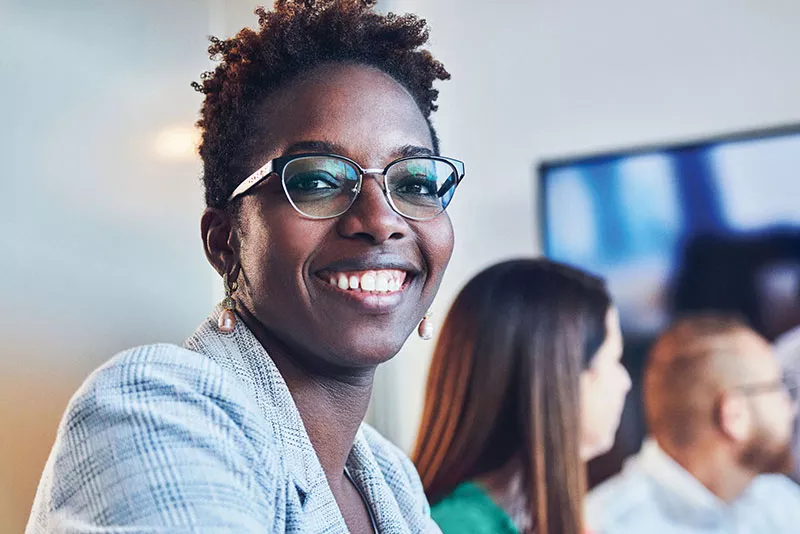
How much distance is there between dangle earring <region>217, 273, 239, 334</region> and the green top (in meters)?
1.18

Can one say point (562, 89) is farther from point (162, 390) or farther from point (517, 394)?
point (162, 390)

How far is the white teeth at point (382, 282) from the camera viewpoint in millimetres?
901

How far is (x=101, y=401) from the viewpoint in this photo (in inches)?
26.9

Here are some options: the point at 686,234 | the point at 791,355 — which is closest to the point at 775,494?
the point at 791,355

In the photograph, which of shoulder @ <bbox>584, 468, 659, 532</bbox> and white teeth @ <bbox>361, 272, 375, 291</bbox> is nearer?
white teeth @ <bbox>361, 272, 375, 291</bbox>

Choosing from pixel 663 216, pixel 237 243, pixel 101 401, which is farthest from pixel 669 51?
pixel 101 401

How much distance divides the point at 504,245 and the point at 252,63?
1.68 m

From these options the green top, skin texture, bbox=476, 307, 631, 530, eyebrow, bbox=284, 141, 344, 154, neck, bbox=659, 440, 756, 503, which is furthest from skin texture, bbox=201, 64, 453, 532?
neck, bbox=659, 440, 756, 503

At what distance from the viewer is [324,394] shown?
37.3 inches

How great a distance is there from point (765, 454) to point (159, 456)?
194 centimetres

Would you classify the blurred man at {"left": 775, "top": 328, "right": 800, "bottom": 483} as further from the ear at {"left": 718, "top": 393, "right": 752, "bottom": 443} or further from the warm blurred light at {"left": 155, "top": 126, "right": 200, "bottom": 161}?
the warm blurred light at {"left": 155, "top": 126, "right": 200, "bottom": 161}

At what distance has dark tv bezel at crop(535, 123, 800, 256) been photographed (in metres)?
2.26

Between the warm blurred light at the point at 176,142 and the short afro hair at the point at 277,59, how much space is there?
2.51 ft

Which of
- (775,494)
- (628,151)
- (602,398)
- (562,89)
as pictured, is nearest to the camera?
(775,494)
